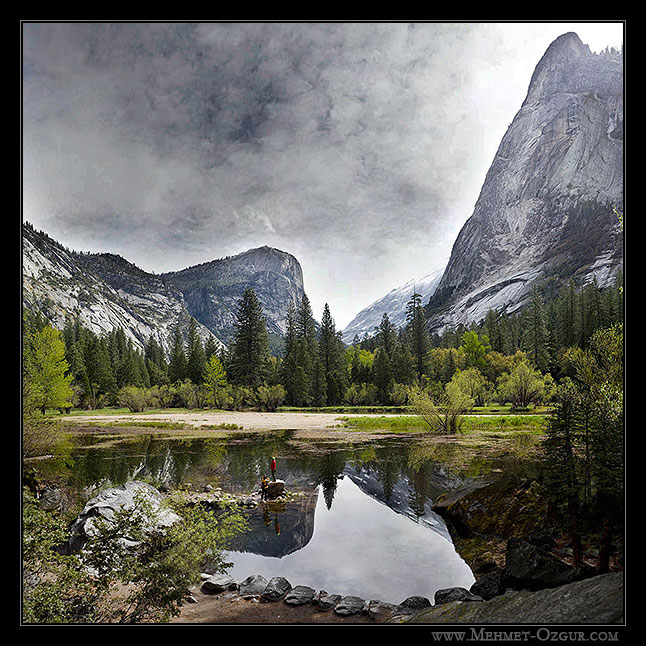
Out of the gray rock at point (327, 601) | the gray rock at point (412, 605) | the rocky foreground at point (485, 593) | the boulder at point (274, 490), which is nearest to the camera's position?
the rocky foreground at point (485, 593)

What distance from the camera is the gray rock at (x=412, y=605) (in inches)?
216

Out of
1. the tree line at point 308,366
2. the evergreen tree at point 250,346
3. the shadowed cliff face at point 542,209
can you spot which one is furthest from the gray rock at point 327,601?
the shadowed cliff face at point 542,209

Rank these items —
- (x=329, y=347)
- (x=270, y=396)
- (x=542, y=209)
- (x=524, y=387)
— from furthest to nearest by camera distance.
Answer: (x=542, y=209)
(x=329, y=347)
(x=270, y=396)
(x=524, y=387)

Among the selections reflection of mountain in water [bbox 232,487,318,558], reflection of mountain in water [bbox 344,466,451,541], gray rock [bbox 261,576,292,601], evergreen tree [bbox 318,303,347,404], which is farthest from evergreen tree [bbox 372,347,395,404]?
gray rock [bbox 261,576,292,601]

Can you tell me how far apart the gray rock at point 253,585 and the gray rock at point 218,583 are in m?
0.17

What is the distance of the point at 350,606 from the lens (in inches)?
221

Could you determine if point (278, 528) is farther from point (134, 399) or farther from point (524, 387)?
point (134, 399)

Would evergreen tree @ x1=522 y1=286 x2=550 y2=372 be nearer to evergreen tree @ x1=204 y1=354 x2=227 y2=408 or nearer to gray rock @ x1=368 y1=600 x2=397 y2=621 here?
evergreen tree @ x1=204 y1=354 x2=227 y2=408

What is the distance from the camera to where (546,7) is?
10.7 ft

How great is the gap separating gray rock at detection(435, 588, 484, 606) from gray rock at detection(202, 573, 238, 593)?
3413mm

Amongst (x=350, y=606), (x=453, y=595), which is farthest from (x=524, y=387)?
(x=350, y=606)

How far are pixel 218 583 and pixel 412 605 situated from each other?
10.6ft

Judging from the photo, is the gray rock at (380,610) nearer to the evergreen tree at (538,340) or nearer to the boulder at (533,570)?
the boulder at (533,570)

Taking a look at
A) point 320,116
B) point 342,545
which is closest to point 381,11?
point 320,116
